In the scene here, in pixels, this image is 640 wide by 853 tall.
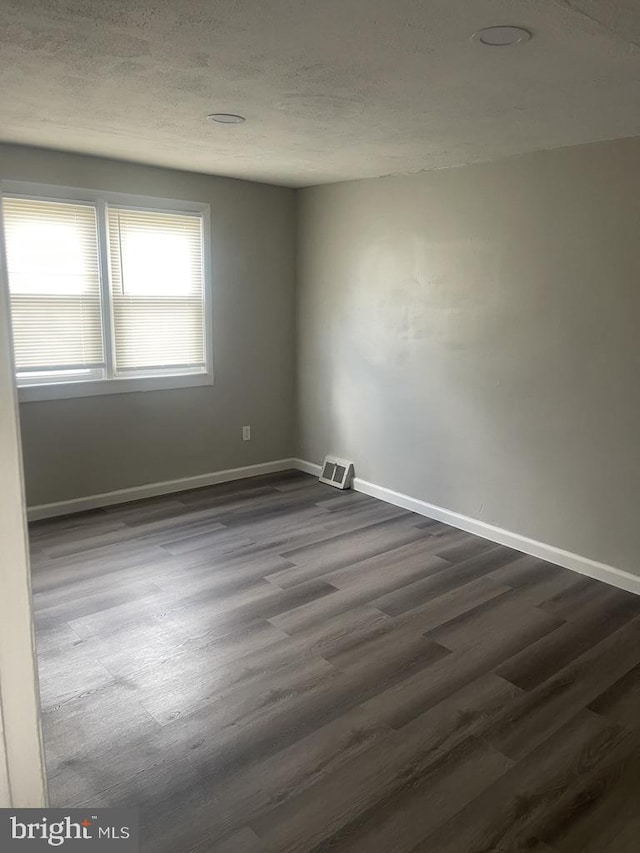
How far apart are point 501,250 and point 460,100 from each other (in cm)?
134

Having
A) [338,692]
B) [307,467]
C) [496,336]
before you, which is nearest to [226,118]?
[496,336]

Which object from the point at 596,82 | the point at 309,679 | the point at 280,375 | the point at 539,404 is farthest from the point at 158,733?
the point at 280,375

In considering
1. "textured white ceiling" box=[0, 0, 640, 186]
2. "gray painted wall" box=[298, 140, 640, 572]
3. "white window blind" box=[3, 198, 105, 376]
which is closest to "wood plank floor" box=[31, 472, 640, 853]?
"gray painted wall" box=[298, 140, 640, 572]

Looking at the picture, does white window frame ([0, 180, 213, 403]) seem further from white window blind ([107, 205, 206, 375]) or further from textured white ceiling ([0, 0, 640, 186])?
textured white ceiling ([0, 0, 640, 186])

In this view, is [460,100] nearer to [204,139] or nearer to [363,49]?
[363,49]

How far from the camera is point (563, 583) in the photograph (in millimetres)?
3518

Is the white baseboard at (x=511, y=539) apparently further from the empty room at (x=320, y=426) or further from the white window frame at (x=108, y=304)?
the white window frame at (x=108, y=304)

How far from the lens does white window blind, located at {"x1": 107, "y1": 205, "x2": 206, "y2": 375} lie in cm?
449

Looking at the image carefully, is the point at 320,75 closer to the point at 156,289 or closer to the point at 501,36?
the point at 501,36

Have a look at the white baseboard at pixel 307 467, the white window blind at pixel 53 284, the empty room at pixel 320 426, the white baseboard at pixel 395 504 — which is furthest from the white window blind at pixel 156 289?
the white baseboard at pixel 307 467

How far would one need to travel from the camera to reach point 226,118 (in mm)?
3008

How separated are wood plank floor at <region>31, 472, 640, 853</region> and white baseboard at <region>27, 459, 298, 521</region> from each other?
1.13 ft

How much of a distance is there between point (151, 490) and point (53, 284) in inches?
65.7

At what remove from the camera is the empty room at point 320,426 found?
194 centimetres
